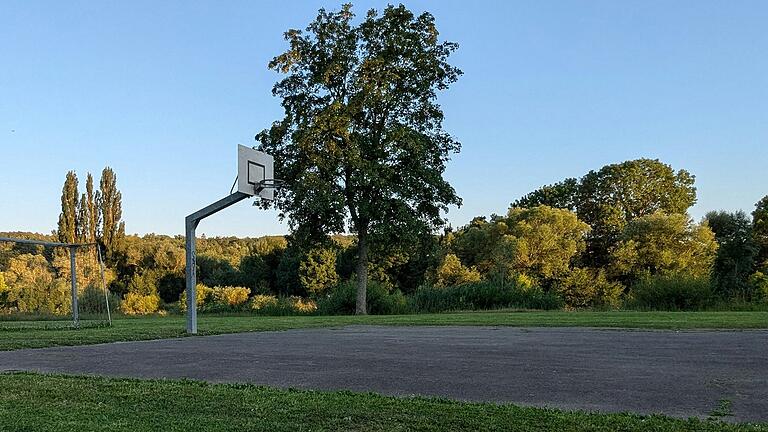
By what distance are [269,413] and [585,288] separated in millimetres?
41910

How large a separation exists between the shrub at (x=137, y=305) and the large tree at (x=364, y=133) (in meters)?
7.36

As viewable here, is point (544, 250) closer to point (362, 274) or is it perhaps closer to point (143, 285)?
point (362, 274)

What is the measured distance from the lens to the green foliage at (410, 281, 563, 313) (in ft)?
78.8

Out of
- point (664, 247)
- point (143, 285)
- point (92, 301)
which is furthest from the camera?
point (143, 285)

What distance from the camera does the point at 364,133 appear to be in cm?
2739

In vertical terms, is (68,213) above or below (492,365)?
above

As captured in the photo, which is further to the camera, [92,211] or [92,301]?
[92,211]

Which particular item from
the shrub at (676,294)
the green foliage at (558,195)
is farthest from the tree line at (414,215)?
the green foliage at (558,195)

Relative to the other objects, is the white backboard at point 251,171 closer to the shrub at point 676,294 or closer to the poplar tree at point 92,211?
the shrub at point 676,294

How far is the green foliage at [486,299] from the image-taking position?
24016mm

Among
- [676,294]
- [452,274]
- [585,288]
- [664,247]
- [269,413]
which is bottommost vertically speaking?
[585,288]

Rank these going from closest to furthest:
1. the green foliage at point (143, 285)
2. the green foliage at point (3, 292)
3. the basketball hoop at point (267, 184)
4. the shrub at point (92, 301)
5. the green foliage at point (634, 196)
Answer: the basketball hoop at point (267, 184) → the green foliage at point (3, 292) → the shrub at point (92, 301) → the green foliage at point (634, 196) → the green foliage at point (143, 285)

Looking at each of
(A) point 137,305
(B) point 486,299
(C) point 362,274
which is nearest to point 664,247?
(B) point 486,299

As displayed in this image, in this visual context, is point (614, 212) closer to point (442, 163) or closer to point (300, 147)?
point (442, 163)
